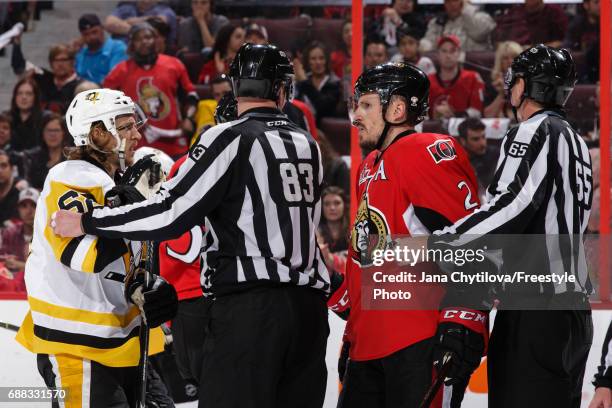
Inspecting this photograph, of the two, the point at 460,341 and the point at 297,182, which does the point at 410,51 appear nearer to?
the point at 297,182

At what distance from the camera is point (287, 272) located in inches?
91.3

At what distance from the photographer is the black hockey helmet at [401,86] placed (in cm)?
252

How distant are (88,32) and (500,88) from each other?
190cm

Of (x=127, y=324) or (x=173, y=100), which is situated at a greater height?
(x=173, y=100)

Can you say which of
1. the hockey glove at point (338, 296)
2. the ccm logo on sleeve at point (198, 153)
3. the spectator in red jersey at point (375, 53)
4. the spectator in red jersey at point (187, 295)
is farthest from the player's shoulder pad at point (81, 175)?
the spectator in red jersey at point (375, 53)

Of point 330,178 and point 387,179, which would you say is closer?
point 387,179

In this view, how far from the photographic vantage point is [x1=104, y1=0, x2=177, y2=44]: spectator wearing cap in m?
4.54

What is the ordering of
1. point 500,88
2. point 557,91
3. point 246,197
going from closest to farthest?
point 246,197 < point 557,91 < point 500,88

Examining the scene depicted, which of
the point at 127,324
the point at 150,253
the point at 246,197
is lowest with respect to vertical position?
the point at 127,324

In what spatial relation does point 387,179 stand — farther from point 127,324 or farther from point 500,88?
point 500,88

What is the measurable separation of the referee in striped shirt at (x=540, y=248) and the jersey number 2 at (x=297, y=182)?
0.33 meters

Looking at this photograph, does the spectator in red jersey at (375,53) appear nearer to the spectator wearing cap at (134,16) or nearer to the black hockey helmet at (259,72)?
the spectator wearing cap at (134,16)

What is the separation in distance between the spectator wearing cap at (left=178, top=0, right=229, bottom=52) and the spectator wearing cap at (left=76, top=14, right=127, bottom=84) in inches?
11.3

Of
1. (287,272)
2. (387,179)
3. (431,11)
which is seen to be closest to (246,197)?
(287,272)
